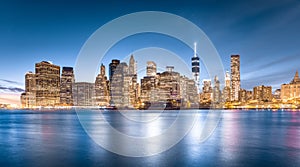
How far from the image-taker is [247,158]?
1664 centimetres

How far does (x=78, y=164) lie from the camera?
605 inches

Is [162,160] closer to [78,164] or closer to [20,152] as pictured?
[78,164]

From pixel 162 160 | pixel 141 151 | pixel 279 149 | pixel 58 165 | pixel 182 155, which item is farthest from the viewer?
pixel 279 149

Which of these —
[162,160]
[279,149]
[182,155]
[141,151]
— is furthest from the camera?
[279,149]

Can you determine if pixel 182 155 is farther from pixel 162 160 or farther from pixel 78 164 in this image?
pixel 78 164

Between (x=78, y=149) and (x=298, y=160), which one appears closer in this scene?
(x=298, y=160)

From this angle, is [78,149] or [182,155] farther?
[78,149]

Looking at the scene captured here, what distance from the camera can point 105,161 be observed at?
52.2 ft

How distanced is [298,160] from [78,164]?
491 inches

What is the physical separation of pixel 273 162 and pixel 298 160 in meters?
1.54

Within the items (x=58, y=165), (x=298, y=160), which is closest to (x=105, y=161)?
(x=58, y=165)

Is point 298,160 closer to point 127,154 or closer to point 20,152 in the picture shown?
point 127,154

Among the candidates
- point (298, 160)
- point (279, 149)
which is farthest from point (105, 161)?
point (279, 149)

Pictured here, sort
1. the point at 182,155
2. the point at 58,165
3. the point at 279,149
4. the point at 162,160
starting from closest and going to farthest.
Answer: the point at 58,165, the point at 162,160, the point at 182,155, the point at 279,149
